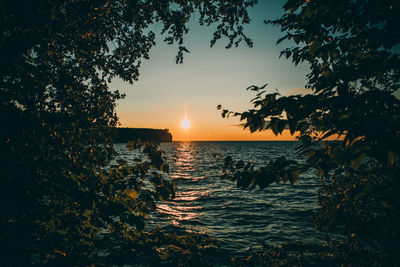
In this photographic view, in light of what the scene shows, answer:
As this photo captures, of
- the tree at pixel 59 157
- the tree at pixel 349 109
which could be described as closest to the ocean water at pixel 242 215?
the tree at pixel 59 157

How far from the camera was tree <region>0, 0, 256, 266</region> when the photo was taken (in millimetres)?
2730

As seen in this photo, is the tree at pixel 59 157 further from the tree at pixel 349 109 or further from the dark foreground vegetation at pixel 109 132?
the tree at pixel 349 109

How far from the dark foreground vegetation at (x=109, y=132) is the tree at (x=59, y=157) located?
0.06 feet

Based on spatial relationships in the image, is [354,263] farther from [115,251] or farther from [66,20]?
[66,20]

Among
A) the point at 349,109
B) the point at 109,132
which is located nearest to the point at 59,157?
the point at 109,132

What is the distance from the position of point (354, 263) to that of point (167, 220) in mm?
9100

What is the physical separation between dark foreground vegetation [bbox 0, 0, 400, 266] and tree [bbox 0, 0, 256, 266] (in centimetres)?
2

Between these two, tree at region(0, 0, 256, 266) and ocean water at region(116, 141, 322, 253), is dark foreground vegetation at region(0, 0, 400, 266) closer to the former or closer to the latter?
tree at region(0, 0, 256, 266)

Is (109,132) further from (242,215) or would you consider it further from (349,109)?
(242,215)

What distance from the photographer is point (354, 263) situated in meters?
6.69

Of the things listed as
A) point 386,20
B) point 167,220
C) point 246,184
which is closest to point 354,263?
point 246,184

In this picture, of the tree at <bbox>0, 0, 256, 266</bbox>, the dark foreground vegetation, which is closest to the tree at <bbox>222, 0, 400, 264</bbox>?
the dark foreground vegetation

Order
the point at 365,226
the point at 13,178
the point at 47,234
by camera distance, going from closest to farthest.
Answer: the point at 13,178 < the point at 47,234 < the point at 365,226

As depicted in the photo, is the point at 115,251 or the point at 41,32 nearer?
the point at 41,32
